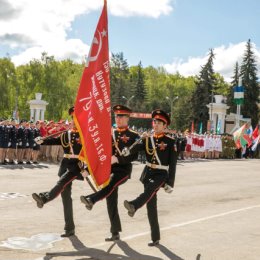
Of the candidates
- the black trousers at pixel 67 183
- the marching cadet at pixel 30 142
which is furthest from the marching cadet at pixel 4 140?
the black trousers at pixel 67 183

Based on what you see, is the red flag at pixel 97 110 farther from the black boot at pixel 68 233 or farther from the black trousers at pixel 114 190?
the black boot at pixel 68 233

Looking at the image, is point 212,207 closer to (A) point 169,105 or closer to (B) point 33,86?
(B) point 33,86

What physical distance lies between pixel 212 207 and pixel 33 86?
2387 inches

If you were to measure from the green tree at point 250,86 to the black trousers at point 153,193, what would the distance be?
2756 inches

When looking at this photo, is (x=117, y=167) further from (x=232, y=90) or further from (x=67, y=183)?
(x=232, y=90)

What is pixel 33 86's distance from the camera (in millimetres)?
70000

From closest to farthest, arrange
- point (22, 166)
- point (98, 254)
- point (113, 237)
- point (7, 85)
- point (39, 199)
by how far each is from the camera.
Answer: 1. point (98, 254)
2. point (39, 199)
3. point (113, 237)
4. point (22, 166)
5. point (7, 85)

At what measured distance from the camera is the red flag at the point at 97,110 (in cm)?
738

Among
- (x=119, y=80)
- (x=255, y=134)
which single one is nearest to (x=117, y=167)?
(x=255, y=134)

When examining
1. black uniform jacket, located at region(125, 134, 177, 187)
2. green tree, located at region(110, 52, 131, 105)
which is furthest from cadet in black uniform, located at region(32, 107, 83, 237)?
green tree, located at region(110, 52, 131, 105)

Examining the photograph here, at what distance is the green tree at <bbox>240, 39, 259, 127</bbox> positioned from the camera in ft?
249

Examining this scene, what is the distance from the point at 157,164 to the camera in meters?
7.48

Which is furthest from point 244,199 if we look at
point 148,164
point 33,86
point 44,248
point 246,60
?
point 246,60

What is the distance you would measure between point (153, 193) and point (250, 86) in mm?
72468
